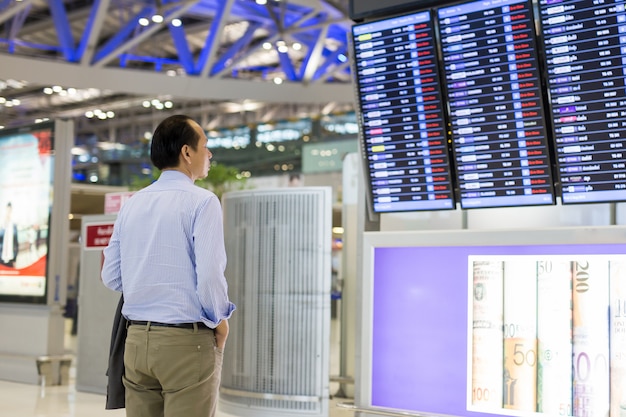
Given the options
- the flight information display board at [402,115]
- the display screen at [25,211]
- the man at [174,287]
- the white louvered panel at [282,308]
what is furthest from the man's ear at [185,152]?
the display screen at [25,211]

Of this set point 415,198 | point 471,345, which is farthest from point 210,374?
point 415,198

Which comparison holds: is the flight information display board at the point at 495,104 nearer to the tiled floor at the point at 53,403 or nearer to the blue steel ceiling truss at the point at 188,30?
the tiled floor at the point at 53,403

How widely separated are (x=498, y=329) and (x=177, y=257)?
1662 millimetres

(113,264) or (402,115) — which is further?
(402,115)

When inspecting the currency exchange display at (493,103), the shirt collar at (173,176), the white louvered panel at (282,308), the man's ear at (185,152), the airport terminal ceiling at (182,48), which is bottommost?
the white louvered panel at (282,308)

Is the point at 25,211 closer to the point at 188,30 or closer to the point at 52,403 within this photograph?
the point at 52,403

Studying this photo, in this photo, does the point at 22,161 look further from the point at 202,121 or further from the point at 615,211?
the point at 202,121

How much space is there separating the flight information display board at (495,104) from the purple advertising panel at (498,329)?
0.38 metres

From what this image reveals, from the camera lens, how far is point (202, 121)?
3859 cm

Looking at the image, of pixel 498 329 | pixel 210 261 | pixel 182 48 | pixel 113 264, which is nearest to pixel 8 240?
pixel 113 264

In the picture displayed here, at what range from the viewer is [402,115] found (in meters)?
4.41

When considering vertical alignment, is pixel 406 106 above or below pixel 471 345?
above

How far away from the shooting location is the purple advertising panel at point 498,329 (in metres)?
3.62

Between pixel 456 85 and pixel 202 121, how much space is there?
35.0 metres
